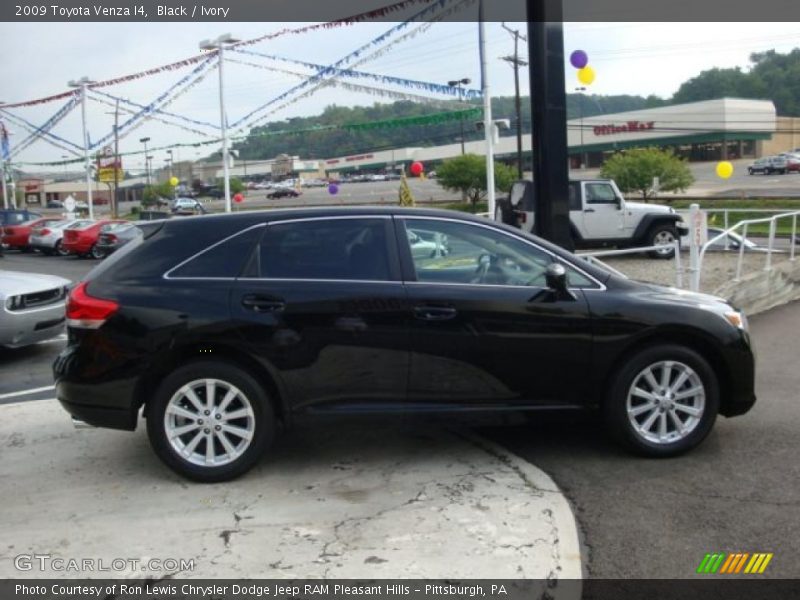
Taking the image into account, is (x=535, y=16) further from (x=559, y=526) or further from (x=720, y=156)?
(x=720, y=156)

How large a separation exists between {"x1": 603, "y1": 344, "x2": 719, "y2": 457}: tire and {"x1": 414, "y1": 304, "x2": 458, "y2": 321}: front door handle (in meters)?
1.15

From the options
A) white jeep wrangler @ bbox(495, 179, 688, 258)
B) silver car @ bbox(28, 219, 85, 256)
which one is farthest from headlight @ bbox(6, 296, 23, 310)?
silver car @ bbox(28, 219, 85, 256)

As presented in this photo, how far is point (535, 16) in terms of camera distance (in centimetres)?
785

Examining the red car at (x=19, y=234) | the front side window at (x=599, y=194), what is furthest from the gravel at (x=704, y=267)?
the red car at (x=19, y=234)

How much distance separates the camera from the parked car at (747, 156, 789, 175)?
6122 cm

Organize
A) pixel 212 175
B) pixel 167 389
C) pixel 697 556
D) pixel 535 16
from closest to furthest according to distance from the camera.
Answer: pixel 697 556 → pixel 167 389 → pixel 535 16 → pixel 212 175

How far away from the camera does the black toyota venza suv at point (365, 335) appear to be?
4.79m

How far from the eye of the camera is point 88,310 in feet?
15.9

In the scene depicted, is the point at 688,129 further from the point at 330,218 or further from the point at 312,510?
the point at 312,510

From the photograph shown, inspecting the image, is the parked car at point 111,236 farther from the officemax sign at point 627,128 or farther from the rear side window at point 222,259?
the officemax sign at point 627,128

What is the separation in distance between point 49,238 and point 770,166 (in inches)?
2091

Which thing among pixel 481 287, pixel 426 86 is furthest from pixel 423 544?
pixel 426 86

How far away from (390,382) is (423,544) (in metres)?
1.17

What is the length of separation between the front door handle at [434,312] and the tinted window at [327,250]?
11.2 inches
